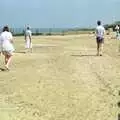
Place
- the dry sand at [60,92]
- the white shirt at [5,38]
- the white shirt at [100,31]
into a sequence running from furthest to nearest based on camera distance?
the white shirt at [100,31] < the white shirt at [5,38] < the dry sand at [60,92]

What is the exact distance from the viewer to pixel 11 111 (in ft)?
42.5

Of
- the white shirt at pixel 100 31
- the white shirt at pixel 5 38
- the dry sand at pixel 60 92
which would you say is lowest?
the dry sand at pixel 60 92

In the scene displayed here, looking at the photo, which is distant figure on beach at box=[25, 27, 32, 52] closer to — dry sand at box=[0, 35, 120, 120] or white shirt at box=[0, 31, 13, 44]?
dry sand at box=[0, 35, 120, 120]

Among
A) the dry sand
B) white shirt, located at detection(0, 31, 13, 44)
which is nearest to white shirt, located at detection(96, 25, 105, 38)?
the dry sand

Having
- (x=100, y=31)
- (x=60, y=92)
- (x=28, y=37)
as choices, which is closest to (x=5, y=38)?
(x=60, y=92)

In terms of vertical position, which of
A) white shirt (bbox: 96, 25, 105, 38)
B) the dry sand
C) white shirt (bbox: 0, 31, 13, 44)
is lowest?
the dry sand

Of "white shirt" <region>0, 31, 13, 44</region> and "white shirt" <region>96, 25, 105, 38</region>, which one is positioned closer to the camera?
"white shirt" <region>0, 31, 13, 44</region>

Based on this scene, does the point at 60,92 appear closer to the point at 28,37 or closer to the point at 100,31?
the point at 100,31

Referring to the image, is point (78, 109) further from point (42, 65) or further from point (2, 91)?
point (42, 65)

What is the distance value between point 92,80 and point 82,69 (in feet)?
11.7

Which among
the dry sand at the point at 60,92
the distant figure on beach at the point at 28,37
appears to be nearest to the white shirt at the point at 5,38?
the dry sand at the point at 60,92

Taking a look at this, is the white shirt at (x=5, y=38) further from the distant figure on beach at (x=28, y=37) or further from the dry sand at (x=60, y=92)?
the distant figure on beach at (x=28, y=37)

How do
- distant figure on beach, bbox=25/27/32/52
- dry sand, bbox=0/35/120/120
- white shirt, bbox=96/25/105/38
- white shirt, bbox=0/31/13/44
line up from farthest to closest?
distant figure on beach, bbox=25/27/32/52, white shirt, bbox=96/25/105/38, white shirt, bbox=0/31/13/44, dry sand, bbox=0/35/120/120

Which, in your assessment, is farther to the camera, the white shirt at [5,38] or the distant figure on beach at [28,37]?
the distant figure on beach at [28,37]
